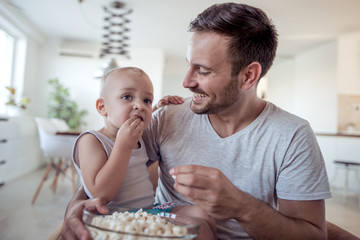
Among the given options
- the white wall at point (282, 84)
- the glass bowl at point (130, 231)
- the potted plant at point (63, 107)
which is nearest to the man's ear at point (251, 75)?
the glass bowl at point (130, 231)

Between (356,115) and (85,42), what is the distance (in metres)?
6.50

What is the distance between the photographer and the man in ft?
3.12

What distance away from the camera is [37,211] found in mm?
3117

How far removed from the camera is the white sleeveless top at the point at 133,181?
3.40 ft

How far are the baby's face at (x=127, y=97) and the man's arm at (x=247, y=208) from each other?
18.5 inches

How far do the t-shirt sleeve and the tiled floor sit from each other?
2.22 meters

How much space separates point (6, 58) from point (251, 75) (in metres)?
5.85

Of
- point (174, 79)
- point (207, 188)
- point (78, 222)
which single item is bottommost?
point (78, 222)

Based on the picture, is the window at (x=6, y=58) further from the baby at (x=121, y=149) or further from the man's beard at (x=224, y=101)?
the man's beard at (x=224, y=101)

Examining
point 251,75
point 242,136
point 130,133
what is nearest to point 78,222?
point 130,133

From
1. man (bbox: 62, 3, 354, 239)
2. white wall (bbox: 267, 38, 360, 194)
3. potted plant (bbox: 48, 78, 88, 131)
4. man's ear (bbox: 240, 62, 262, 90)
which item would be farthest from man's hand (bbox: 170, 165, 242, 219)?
potted plant (bbox: 48, 78, 88, 131)

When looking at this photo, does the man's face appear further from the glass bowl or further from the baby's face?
the glass bowl

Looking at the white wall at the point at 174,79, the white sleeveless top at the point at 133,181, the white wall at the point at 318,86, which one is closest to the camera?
the white sleeveless top at the point at 133,181

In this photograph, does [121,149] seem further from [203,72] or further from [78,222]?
[203,72]
